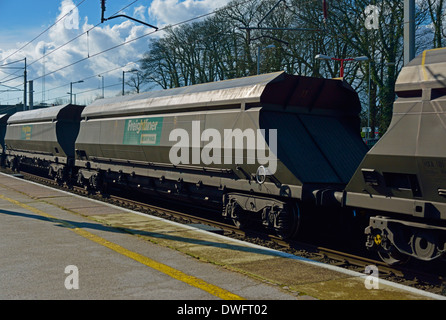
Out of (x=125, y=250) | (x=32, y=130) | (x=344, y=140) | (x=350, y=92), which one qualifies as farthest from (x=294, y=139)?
(x=32, y=130)

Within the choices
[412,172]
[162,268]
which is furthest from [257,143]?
[162,268]

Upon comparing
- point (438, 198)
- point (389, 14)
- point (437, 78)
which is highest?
point (389, 14)

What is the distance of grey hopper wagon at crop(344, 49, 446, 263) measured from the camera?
6.40 meters

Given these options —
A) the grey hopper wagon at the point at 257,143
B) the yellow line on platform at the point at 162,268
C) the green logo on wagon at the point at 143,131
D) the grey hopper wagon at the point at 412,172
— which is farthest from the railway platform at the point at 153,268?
the green logo on wagon at the point at 143,131

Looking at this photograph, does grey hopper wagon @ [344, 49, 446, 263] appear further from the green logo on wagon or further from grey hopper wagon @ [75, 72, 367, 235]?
the green logo on wagon

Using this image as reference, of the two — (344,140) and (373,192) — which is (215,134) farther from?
(373,192)

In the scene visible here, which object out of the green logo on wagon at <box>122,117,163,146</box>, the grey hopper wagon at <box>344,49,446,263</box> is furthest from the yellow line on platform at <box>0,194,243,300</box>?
the green logo on wagon at <box>122,117,163,146</box>

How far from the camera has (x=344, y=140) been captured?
993 centimetres

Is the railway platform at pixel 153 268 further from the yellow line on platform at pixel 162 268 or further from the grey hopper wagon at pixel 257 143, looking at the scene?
the grey hopper wagon at pixel 257 143

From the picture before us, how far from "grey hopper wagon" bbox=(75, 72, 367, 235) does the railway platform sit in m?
1.30

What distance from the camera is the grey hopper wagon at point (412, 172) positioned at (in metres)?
6.40
